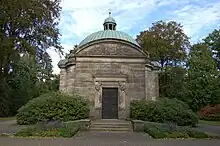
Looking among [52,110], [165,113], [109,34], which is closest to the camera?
[165,113]

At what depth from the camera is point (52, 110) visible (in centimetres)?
2269

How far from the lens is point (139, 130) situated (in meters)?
19.7

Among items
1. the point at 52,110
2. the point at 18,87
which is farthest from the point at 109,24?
the point at 18,87

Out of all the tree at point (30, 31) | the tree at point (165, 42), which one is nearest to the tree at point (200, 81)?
the tree at point (165, 42)

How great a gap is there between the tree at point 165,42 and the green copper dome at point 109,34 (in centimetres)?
1312

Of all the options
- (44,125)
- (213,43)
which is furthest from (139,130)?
(213,43)

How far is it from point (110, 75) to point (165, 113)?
632 cm

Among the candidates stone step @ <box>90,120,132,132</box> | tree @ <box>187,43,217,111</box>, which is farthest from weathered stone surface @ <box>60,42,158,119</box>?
tree @ <box>187,43,217,111</box>

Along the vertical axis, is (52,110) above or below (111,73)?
below

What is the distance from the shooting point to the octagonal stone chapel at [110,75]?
1020 inches

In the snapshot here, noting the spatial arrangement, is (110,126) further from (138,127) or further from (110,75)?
(110,75)

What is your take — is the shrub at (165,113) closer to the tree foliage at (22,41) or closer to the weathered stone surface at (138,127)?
the weathered stone surface at (138,127)

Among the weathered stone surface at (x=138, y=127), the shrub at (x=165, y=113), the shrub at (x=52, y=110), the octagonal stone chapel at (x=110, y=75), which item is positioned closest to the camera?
the weathered stone surface at (x=138, y=127)

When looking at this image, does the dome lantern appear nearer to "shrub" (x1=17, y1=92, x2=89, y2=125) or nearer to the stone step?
"shrub" (x1=17, y1=92, x2=89, y2=125)
